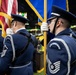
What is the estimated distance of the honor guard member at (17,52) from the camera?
3.58 m

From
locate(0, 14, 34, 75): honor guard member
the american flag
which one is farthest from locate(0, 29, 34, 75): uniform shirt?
the american flag

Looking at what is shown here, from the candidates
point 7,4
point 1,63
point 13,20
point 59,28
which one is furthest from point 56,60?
point 7,4

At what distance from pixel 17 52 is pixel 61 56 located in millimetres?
1107

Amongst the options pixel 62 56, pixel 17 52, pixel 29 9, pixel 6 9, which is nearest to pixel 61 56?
pixel 62 56

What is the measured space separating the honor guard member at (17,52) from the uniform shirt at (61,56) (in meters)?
0.94

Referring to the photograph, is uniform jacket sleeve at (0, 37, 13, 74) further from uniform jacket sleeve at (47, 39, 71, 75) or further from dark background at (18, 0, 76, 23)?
dark background at (18, 0, 76, 23)

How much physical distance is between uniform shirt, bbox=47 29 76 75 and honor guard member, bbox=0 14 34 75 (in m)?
0.94

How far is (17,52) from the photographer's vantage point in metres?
3.65

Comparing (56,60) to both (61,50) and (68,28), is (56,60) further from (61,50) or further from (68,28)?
(68,28)

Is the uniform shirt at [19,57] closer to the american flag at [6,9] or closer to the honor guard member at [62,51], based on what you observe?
the american flag at [6,9]

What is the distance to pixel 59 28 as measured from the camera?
295 cm

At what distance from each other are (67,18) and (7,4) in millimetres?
1876

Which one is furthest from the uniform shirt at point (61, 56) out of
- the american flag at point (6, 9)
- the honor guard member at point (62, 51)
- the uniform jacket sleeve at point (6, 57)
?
the american flag at point (6, 9)

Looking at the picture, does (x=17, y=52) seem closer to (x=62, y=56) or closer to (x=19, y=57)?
(x=19, y=57)
